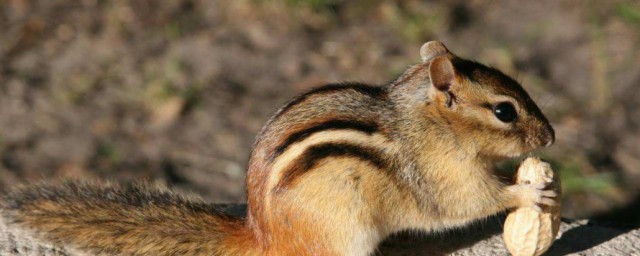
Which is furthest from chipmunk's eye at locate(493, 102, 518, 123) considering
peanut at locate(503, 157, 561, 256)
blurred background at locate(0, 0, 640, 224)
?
blurred background at locate(0, 0, 640, 224)

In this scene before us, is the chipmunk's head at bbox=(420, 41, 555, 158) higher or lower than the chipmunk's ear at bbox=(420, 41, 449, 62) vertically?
lower

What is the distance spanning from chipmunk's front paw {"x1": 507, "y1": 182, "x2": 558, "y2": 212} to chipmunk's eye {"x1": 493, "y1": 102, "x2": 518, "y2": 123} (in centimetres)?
21

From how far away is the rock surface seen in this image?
2.85 meters

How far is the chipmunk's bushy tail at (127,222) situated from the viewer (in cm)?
270

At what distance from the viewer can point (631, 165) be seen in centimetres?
460

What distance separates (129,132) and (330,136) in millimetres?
2589

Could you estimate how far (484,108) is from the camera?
9.07 ft

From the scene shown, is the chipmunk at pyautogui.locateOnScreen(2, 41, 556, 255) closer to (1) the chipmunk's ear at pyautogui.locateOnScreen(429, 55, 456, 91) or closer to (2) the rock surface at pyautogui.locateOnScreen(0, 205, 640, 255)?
(1) the chipmunk's ear at pyautogui.locateOnScreen(429, 55, 456, 91)

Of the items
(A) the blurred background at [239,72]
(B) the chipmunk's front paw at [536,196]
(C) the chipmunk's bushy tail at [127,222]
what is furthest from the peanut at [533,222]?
(A) the blurred background at [239,72]

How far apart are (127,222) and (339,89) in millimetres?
734

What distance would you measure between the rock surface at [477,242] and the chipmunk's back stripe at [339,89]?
18.7 inches

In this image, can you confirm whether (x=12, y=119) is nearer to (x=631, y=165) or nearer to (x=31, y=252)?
(x=31, y=252)

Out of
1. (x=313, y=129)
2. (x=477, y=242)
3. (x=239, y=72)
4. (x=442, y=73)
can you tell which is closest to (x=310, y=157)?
(x=313, y=129)

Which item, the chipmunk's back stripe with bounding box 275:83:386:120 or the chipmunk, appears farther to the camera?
the chipmunk's back stripe with bounding box 275:83:386:120
